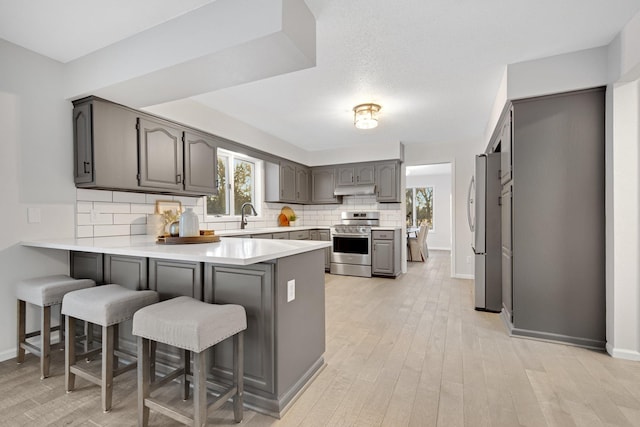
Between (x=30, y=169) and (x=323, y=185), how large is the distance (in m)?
4.44

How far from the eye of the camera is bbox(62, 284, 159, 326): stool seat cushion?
168cm

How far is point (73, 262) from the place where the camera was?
2.63m

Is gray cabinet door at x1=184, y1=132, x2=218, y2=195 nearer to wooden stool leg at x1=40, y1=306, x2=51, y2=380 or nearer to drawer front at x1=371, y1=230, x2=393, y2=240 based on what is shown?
wooden stool leg at x1=40, y1=306, x2=51, y2=380

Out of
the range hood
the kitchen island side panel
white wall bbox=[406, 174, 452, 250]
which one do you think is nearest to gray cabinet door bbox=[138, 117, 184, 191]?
the kitchen island side panel

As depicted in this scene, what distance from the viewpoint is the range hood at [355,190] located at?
18.3 feet

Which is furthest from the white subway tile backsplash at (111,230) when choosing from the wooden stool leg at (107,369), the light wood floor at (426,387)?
the wooden stool leg at (107,369)

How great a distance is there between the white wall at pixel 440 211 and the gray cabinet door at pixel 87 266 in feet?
29.7

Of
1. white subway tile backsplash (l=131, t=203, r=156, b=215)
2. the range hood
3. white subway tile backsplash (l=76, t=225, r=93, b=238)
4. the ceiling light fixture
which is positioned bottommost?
white subway tile backsplash (l=76, t=225, r=93, b=238)

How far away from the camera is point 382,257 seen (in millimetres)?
5301

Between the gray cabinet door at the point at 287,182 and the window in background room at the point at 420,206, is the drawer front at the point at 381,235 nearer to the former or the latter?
the gray cabinet door at the point at 287,182

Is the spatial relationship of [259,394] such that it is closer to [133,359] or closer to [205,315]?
[205,315]

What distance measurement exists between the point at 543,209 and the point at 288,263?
2288mm

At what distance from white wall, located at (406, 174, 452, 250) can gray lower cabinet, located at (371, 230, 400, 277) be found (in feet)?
15.8

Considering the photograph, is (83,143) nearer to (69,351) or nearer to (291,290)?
(69,351)
